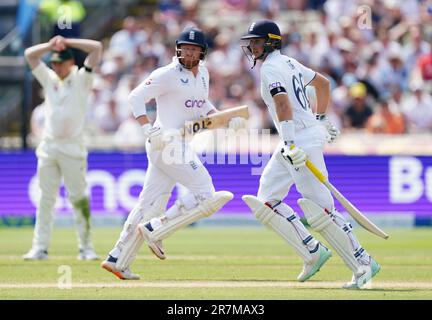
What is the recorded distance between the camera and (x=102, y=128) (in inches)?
768

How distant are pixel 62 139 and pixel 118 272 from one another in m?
2.74

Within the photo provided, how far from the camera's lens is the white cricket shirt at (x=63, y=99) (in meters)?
12.0

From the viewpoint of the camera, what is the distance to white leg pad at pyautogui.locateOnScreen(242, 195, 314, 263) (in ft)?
31.0

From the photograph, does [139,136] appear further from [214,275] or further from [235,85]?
[214,275]

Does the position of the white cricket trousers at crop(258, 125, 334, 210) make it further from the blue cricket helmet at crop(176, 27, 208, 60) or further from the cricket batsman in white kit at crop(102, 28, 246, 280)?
the blue cricket helmet at crop(176, 27, 208, 60)

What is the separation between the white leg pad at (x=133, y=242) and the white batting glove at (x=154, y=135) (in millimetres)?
604

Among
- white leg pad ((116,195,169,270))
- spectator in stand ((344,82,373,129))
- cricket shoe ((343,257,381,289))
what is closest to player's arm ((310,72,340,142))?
cricket shoe ((343,257,381,289))

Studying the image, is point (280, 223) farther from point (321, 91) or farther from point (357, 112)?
point (357, 112)

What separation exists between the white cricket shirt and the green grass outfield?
1475 millimetres

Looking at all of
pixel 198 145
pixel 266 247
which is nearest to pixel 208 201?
pixel 266 247

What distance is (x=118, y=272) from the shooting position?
9.75 meters

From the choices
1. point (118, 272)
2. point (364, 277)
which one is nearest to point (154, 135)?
point (118, 272)

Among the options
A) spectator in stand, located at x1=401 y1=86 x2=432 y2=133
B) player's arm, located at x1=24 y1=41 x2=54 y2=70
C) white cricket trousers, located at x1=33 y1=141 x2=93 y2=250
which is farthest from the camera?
spectator in stand, located at x1=401 y1=86 x2=432 y2=133

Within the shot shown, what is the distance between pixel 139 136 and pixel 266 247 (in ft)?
17.2
